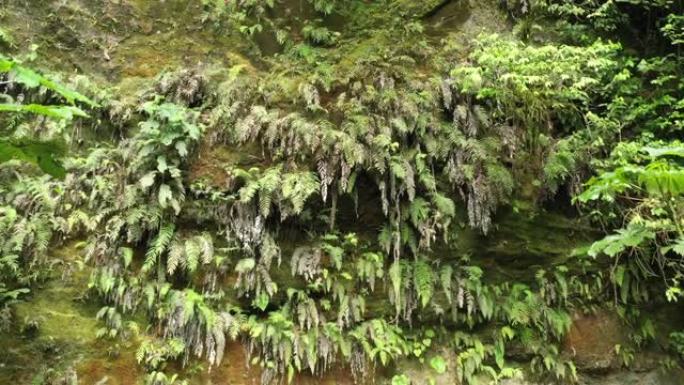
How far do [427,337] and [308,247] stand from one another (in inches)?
80.6

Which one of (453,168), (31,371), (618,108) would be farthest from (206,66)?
(618,108)

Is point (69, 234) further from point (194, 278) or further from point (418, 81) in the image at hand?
point (418, 81)

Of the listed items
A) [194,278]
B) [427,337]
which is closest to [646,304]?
[427,337]

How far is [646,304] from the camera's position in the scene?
759 centimetres

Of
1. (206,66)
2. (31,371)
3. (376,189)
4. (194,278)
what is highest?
(206,66)

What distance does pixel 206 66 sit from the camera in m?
8.17

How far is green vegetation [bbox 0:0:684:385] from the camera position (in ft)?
19.6

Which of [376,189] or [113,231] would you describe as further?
[376,189]

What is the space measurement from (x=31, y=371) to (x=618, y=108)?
847 centimetres

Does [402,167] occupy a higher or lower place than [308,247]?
higher

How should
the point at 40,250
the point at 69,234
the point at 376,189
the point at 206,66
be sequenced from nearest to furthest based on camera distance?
1. the point at 40,250
2. the point at 69,234
3. the point at 376,189
4. the point at 206,66

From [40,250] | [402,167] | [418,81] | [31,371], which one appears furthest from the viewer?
[418,81]

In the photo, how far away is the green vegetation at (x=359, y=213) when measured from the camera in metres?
5.98

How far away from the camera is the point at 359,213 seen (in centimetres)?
701
